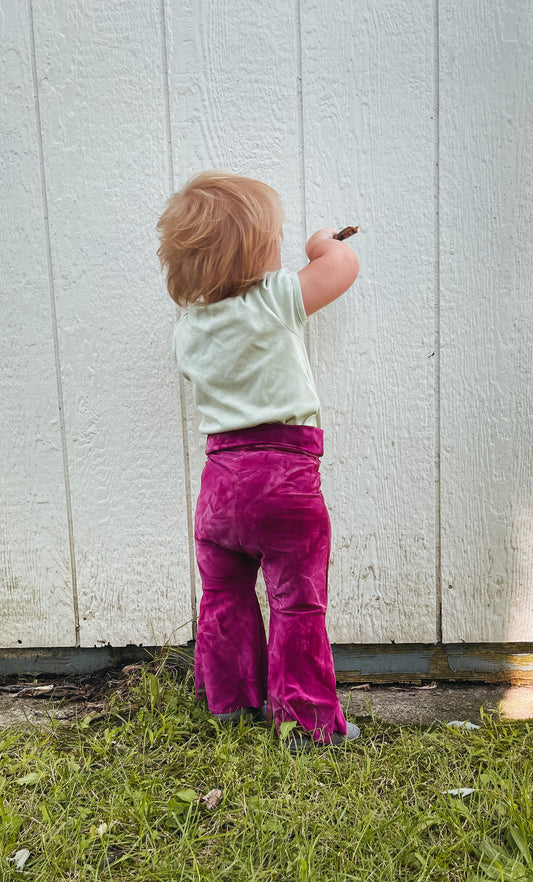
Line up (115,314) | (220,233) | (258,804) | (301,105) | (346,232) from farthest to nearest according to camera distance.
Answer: (115,314)
(301,105)
(346,232)
(220,233)
(258,804)

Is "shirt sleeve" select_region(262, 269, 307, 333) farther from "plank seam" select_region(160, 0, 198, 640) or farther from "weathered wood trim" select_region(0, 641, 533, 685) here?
"weathered wood trim" select_region(0, 641, 533, 685)

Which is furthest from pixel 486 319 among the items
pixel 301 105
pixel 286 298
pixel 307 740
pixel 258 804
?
pixel 258 804

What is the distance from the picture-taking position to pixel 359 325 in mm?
1722

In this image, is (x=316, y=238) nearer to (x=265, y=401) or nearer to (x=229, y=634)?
(x=265, y=401)

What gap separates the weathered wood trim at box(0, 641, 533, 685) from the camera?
1.81m

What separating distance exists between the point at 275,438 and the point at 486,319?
0.66m

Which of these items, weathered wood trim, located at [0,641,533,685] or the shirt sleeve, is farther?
weathered wood trim, located at [0,641,533,685]

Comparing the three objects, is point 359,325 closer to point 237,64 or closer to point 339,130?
point 339,130

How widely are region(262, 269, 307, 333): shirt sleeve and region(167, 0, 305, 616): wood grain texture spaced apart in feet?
0.93

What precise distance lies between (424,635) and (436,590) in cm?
13

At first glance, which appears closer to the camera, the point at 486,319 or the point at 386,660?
the point at 486,319

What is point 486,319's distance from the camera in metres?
1.70

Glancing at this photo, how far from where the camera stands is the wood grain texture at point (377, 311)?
5.35ft

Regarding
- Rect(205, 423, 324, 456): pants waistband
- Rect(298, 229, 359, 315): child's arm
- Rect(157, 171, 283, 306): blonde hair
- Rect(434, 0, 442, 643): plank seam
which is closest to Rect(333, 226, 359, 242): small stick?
Rect(298, 229, 359, 315): child's arm
